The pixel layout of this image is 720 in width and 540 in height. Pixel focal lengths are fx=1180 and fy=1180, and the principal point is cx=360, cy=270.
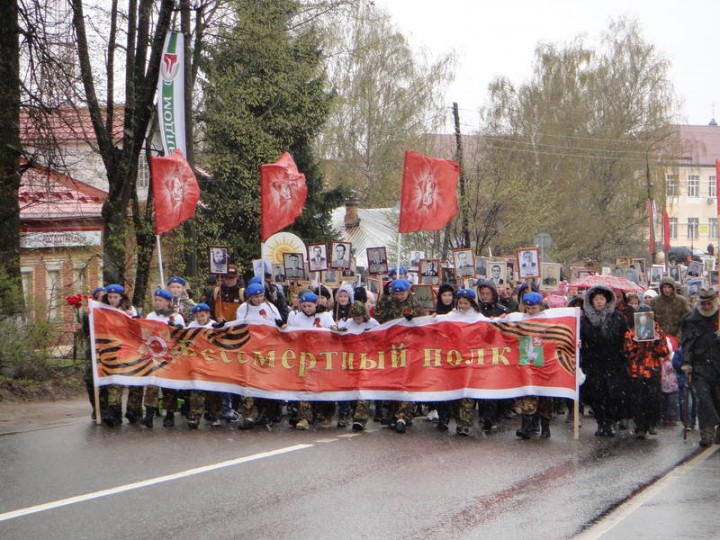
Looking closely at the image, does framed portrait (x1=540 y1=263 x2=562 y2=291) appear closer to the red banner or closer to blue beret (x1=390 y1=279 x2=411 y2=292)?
blue beret (x1=390 y1=279 x2=411 y2=292)

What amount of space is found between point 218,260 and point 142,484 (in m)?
11.0

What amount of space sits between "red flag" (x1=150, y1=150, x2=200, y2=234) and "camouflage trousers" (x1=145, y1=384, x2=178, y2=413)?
4885mm

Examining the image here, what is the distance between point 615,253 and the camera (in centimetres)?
5919

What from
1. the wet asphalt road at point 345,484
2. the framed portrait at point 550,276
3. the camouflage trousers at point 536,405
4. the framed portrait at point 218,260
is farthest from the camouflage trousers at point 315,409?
the framed portrait at point 550,276

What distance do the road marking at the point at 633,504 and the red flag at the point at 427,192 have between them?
7385 millimetres

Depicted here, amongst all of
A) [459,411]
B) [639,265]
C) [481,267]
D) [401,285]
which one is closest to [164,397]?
[401,285]

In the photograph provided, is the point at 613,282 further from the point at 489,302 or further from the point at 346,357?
the point at 346,357

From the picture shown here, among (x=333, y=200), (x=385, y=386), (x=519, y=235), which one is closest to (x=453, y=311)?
(x=385, y=386)

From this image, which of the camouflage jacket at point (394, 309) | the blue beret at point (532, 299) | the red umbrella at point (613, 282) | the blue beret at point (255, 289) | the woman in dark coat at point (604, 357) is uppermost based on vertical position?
the blue beret at point (255, 289)

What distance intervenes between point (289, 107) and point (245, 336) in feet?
60.7

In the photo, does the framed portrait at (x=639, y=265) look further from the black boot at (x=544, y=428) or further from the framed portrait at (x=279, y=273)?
the black boot at (x=544, y=428)

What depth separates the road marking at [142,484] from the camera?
336 inches

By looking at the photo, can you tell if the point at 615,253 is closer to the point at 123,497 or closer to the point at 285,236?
the point at 285,236

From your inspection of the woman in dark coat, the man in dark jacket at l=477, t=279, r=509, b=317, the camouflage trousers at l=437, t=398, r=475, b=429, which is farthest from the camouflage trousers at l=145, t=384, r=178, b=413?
the woman in dark coat
